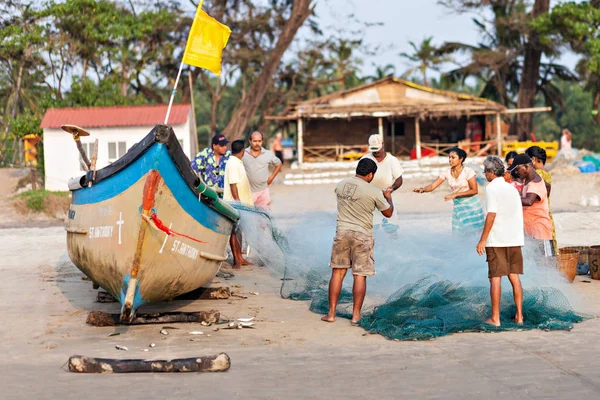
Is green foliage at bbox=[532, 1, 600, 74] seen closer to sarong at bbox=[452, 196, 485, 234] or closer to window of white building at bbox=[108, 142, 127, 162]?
window of white building at bbox=[108, 142, 127, 162]

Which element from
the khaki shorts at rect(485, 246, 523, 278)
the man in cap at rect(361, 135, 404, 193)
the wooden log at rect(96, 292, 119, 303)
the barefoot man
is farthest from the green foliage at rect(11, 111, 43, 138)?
the khaki shorts at rect(485, 246, 523, 278)

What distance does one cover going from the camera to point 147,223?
259 inches

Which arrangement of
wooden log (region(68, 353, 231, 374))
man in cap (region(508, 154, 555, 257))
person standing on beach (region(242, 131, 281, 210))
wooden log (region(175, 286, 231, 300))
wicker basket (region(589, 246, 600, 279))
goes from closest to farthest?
wooden log (region(68, 353, 231, 374)) < man in cap (region(508, 154, 555, 257)) < wooden log (region(175, 286, 231, 300)) < wicker basket (region(589, 246, 600, 279)) < person standing on beach (region(242, 131, 281, 210))

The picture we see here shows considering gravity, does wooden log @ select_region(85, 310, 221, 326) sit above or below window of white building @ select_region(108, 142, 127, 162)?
below

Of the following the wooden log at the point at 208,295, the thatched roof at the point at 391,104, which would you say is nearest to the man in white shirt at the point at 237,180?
the wooden log at the point at 208,295

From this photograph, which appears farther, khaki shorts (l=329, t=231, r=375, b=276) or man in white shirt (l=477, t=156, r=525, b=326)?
khaki shorts (l=329, t=231, r=375, b=276)

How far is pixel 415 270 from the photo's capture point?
7.85 metres

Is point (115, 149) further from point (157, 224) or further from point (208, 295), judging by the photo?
point (157, 224)

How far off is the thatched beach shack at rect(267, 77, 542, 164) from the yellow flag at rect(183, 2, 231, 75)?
21362 mm

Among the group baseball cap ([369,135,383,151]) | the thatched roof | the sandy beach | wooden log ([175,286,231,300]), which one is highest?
the thatched roof

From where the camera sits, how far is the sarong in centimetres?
839

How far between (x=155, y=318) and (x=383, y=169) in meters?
3.28

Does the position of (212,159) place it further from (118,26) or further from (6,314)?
(118,26)

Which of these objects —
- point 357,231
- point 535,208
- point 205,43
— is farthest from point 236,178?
point 535,208
